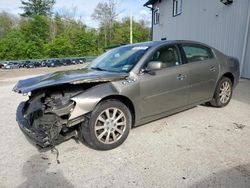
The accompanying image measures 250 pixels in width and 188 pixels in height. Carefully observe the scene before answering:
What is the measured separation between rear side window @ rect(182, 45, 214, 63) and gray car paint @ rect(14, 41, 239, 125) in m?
0.13

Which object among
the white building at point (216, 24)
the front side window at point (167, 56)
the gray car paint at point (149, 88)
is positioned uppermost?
the white building at point (216, 24)

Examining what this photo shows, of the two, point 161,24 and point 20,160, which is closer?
point 20,160

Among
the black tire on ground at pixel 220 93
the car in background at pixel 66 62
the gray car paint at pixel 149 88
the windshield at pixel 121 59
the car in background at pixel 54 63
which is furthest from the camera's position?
the car in background at pixel 66 62

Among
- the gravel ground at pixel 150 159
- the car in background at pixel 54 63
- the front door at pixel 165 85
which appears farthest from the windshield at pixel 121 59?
the car in background at pixel 54 63

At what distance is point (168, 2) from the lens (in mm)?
17359

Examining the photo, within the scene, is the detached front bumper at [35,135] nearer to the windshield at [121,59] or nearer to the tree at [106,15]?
the windshield at [121,59]

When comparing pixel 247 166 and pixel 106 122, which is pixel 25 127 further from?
pixel 247 166

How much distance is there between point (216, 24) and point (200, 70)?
24.6 feet

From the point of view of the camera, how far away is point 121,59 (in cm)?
411

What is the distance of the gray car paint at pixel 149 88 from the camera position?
3.15 m

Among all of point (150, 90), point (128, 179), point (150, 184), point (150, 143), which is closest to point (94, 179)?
point (128, 179)

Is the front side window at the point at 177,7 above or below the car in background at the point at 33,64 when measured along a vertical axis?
above

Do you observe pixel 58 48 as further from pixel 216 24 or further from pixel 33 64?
pixel 216 24

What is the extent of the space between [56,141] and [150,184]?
138cm
